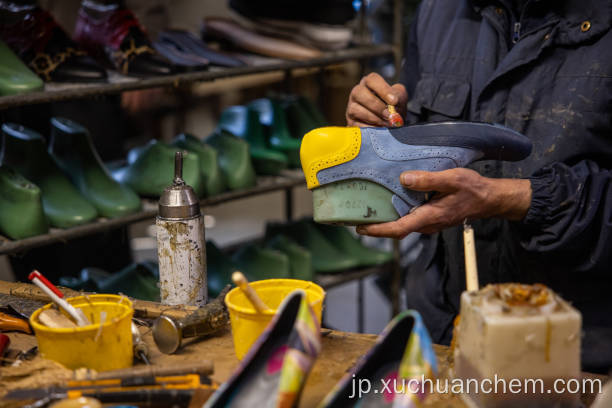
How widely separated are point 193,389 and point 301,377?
0.77 feet

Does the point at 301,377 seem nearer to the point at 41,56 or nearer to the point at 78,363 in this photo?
the point at 78,363

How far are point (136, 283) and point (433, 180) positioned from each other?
1.34m

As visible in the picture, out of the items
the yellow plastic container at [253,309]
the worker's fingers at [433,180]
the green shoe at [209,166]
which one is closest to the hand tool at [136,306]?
the yellow plastic container at [253,309]

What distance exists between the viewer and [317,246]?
3174 mm

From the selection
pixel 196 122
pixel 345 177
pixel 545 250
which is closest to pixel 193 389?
pixel 345 177

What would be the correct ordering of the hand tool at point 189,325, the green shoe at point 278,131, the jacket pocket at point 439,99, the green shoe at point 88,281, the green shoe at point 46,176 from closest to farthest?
the hand tool at point 189,325
the jacket pocket at point 439,99
the green shoe at point 46,176
the green shoe at point 88,281
the green shoe at point 278,131

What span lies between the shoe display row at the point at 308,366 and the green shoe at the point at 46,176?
4.77 ft

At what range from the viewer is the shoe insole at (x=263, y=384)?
99cm

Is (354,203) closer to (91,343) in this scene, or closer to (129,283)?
(91,343)

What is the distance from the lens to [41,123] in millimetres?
2848

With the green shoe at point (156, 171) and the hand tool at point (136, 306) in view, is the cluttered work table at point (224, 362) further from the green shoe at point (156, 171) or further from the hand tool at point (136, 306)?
the green shoe at point (156, 171)

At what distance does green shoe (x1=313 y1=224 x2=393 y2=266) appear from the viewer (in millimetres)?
3197

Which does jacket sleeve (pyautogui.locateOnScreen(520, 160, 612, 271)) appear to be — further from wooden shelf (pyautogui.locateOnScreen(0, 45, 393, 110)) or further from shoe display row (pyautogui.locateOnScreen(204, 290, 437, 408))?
wooden shelf (pyautogui.locateOnScreen(0, 45, 393, 110))

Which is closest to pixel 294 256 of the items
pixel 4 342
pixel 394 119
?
pixel 394 119
